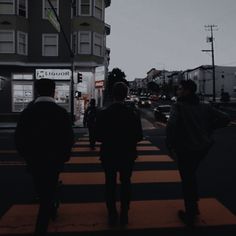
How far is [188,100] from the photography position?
5.65 m

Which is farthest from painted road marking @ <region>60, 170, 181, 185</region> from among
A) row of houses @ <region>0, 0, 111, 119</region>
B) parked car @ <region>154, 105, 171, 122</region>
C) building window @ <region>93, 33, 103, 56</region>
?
building window @ <region>93, 33, 103, 56</region>

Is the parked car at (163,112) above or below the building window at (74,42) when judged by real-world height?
below

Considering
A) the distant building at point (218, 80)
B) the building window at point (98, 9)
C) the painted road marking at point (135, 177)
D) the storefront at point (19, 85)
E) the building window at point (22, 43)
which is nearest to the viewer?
the painted road marking at point (135, 177)

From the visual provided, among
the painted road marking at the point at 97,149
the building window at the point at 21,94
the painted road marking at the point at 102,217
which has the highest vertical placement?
the building window at the point at 21,94

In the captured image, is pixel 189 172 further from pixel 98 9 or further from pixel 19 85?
pixel 98 9

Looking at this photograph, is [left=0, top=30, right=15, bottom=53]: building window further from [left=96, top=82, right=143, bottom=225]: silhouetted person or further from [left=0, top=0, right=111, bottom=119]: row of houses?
[left=96, top=82, right=143, bottom=225]: silhouetted person

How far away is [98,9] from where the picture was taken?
34500 mm

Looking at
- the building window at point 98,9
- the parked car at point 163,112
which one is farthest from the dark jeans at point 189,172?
the building window at point 98,9

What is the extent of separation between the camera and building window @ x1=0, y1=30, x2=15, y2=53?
104 feet

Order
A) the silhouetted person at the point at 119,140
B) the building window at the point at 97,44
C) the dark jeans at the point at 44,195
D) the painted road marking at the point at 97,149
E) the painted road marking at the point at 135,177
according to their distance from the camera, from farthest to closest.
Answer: the building window at the point at 97,44
the painted road marking at the point at 97,149
the painted road marking at the point at 135,177
the silhouetted person at the point at 119,140
the dark jeans at the point at 44,195

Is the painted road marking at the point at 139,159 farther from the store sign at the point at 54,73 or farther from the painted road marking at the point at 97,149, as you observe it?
the store sign at the point at 54,73

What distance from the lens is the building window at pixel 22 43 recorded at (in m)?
32.0

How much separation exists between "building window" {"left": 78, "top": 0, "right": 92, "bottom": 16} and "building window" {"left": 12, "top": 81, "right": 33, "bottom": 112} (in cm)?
692

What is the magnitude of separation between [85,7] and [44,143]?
3057 cm
